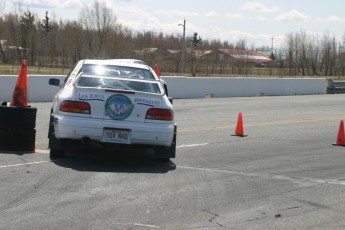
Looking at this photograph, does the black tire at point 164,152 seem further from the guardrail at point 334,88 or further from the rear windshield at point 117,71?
the guardrail at point 334,88

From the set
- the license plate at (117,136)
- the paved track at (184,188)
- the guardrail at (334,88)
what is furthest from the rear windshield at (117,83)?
the guardrail at (334,88)

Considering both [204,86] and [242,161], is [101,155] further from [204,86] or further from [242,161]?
[204,86]

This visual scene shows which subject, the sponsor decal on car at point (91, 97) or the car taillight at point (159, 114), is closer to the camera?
the sponsor decal on car at point (91, 97)

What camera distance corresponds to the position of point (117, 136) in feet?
29.7

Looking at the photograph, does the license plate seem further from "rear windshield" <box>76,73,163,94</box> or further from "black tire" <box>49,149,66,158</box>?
"black tire" <box>49,149,66,158</box>

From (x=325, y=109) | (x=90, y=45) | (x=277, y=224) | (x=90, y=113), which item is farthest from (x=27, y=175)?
(x=90, y=45)

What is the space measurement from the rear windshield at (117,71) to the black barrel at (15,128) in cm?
Result: 118

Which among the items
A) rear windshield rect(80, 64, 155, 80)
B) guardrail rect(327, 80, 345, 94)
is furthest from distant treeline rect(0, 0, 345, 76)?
rear windshield rect(80, 64, 155, 80)

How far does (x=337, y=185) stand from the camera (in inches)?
339

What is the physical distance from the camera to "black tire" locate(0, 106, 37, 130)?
979cm

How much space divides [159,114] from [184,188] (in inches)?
69.1

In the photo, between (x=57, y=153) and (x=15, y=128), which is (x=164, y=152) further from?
(x=15, y=128)

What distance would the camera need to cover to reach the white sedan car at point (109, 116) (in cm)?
895

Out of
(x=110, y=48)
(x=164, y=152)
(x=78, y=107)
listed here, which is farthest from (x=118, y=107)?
(x=110, y=48)
